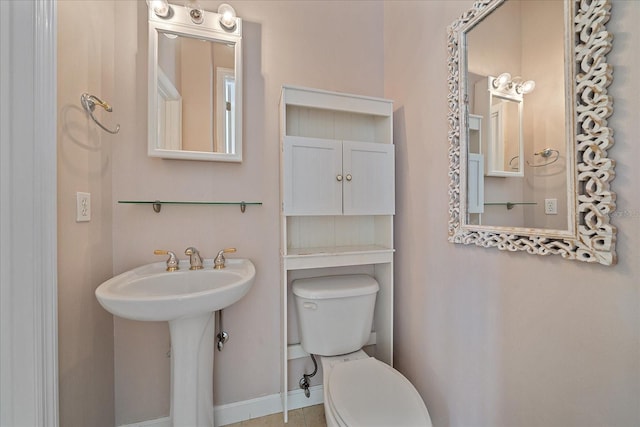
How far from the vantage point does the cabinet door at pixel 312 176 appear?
3.94 ft

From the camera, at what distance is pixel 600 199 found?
2.05 feet

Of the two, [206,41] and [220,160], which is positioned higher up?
[206,41]

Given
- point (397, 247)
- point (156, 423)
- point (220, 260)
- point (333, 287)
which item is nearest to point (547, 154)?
point (397, 247)

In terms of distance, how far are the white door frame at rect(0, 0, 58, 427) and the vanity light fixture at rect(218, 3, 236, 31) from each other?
68cm

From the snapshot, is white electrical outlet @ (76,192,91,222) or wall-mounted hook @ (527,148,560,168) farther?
white electrical outlet @ (76,192,91,222)

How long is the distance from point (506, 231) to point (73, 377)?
5.27 ft

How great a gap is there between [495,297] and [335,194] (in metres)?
0.79

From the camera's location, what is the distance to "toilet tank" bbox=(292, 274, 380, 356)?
1248mm

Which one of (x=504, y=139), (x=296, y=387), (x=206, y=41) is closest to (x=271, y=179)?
(x=206, y=41)

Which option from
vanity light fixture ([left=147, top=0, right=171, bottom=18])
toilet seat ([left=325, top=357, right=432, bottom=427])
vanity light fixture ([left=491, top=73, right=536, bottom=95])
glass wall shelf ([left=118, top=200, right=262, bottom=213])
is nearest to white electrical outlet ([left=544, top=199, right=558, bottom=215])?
vanity light fixture ([left=491, top=73, right=536, bottom=95])

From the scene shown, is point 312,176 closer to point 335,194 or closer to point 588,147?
point 335,194

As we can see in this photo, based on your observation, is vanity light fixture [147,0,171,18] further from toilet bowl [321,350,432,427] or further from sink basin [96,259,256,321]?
toilet bowl [321,350,432,427]

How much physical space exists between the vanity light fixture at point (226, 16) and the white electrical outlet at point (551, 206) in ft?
5.05

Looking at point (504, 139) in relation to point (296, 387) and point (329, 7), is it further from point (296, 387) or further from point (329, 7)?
point (296, 387)
